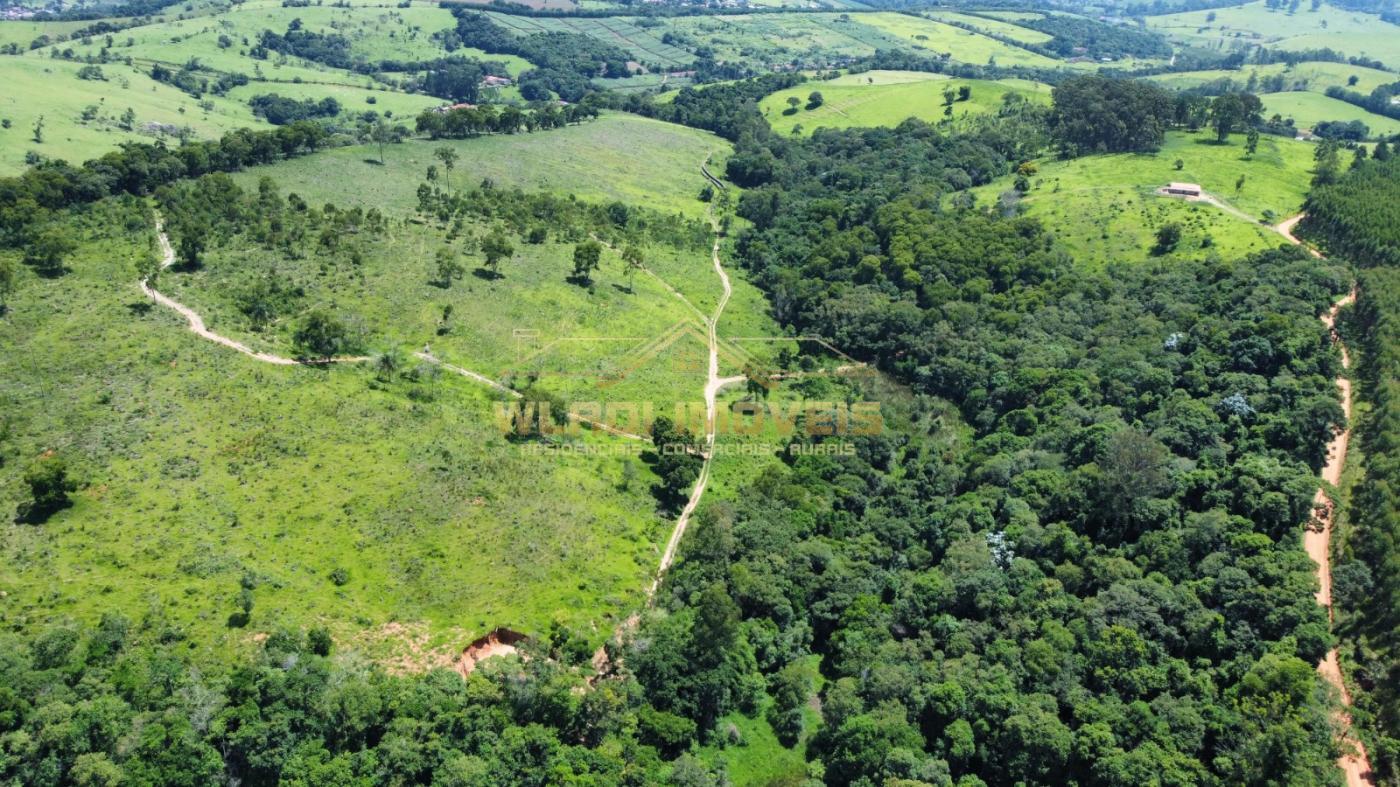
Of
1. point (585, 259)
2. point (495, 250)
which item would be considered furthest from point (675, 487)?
point (495, 250)

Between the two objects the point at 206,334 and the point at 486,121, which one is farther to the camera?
the point at 486,121

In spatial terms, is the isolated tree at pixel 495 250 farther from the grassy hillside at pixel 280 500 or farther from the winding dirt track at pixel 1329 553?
the winding dirt track at pixel 1329 553

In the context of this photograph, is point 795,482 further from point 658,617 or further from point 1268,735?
point 1268,735

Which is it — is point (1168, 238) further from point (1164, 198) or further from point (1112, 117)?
point (1112, 117)

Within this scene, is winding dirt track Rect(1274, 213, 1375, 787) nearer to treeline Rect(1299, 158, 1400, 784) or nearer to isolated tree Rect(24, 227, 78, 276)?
treeline Rect(1299, 158, 1400, 784)

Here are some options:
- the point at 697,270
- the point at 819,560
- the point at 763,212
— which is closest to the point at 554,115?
the point at 763,212

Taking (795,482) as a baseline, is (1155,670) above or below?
above

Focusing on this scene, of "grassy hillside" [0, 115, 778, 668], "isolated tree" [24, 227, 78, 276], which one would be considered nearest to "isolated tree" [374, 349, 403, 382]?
"grassy hillside" [0, 115, 778, 668]
